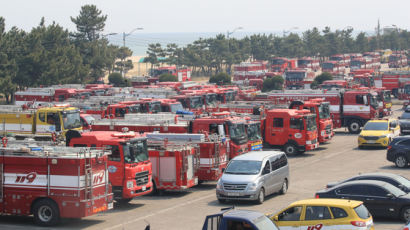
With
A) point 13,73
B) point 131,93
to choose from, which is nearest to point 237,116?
point 131,93

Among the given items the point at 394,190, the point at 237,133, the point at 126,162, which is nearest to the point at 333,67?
the point at 237,133

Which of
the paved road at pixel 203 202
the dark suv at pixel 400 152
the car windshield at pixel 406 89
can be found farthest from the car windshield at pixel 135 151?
the car windshield at pixel 406 89

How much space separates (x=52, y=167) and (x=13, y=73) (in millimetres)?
52137

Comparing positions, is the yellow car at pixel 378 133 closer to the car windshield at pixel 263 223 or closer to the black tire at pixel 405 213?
the black tire at pixel 405 213

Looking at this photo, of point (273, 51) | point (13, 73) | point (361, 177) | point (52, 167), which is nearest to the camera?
point (52, 167)

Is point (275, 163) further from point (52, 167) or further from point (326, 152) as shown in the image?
point (326, 152)

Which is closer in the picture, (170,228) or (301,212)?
(301,212)

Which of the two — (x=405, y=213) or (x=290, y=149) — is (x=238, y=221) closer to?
(x=405, y=213)

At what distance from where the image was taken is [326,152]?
1531 inches

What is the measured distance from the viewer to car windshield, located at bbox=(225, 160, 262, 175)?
24.2 metres

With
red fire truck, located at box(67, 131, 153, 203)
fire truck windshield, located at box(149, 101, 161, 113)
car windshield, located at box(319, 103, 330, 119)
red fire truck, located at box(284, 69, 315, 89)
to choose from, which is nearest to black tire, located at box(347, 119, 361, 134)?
car windshield, located at box(319, 103, 330, 119)

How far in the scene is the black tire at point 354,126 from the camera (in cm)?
4716

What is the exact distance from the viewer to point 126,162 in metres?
23.1

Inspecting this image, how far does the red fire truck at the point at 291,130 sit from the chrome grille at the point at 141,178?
1437 cm
